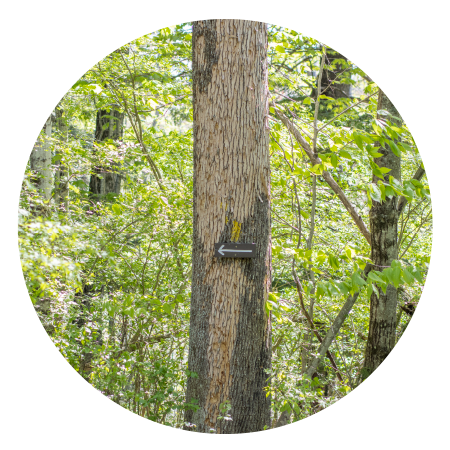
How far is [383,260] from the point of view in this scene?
132 inches

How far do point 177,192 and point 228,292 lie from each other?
144 centimetres

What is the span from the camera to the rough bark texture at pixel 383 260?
3377mm

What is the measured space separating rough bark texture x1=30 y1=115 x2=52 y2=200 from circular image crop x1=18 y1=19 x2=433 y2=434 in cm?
2

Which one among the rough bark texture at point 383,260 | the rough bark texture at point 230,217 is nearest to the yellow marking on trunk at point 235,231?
the rough bark texture at point 230,217

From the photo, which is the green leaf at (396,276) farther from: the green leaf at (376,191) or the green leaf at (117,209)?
the green leaf at (117,209)

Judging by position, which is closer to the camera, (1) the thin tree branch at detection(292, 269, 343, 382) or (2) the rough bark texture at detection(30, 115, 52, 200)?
(1) the thin tree branch at detection(292, 269, 343, 382)

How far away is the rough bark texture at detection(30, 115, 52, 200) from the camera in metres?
3.48

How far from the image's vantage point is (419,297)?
3250mm

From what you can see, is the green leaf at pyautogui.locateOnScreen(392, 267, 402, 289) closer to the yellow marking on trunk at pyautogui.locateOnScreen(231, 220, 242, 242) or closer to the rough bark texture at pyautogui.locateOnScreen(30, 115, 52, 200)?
the yellow marking on trunk at pyautogui.locateOnScreen(231, 220, 242, 242)

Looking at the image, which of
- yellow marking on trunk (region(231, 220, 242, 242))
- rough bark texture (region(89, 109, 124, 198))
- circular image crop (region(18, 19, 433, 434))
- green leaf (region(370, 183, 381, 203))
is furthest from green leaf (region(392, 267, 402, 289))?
rough bark texture (region(89, 109, 124, 198))

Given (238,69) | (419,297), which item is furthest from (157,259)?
(419,297)

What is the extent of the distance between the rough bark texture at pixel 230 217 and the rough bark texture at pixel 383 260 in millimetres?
1353

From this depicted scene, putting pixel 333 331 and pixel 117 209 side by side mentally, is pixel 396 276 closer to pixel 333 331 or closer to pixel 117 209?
pixel 333 331

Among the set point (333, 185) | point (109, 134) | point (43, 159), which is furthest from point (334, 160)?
point (109, 134)
